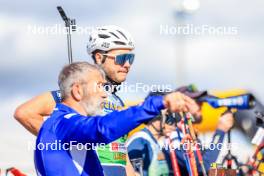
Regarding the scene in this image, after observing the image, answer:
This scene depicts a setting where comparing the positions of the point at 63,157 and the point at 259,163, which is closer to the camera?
the point at 63,157

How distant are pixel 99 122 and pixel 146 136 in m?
4.46

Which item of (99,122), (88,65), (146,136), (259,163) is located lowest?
(259,163)

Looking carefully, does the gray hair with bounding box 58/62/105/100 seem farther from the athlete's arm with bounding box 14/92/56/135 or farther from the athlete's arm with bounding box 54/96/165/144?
the athlete's arm with bounding box 14/92/56/135

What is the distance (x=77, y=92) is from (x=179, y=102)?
0.85 meters

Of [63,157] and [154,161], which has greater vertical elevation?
→ [63,157]

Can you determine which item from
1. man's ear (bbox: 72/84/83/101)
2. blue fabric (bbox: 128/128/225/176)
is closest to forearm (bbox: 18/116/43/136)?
man's ear (bbox: 72/84/83/101)

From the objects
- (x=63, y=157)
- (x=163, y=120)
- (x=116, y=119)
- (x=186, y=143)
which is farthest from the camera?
(x=163, y=120)

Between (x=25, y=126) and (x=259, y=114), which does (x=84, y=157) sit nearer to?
(x=25, y=126)

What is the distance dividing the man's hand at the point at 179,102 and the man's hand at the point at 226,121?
4.64 meters

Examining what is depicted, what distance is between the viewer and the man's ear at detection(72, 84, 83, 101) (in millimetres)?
3371

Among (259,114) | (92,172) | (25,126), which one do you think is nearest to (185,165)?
(259,114)

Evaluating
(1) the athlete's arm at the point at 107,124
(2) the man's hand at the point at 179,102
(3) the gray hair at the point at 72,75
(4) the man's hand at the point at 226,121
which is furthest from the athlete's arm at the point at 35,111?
(4) the man's hand at the point at 226,121

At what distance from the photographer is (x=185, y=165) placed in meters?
7.61

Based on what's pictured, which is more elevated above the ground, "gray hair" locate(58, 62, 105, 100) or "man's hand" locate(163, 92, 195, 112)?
"gray hair" locate(58, 62, 105, 100)
